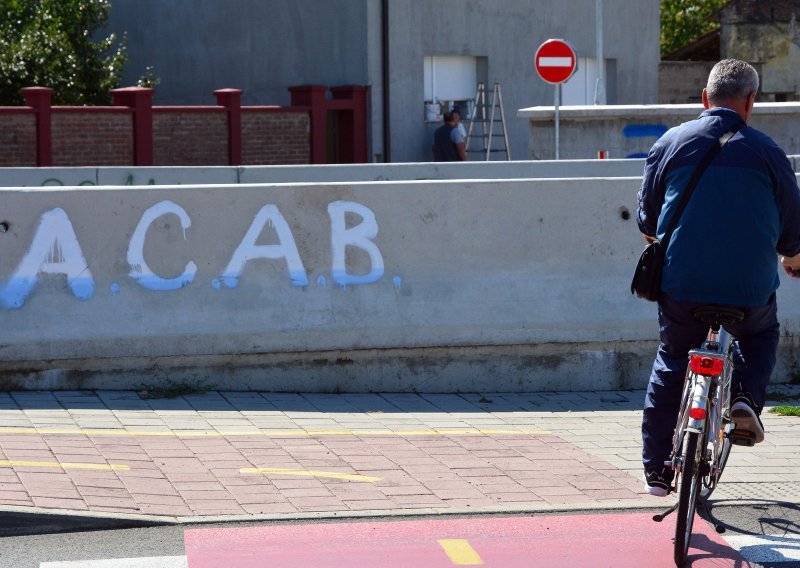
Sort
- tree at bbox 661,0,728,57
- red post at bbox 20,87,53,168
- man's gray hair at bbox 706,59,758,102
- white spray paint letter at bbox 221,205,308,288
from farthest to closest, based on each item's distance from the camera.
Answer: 1. tree at bbox 661,0,728,57
2. red post at bbox 20,87,53,168
3. white spray paint letter at bbox 221,205,308,288
4. man's gray hair at bbox 706,59,758,102

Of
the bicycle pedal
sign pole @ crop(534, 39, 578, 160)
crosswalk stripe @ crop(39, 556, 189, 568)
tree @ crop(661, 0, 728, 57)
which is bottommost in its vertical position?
crosswalk stripe @ crop(39, 556, 189, 568)

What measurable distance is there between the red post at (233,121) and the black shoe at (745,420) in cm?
2003

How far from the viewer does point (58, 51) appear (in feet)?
83.3

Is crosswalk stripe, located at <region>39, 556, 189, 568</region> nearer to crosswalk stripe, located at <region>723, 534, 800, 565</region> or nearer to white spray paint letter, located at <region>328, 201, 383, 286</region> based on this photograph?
crosswalk stripe, located at <region>723, 534, 800, 565</region>

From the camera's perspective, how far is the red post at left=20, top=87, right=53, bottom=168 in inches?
877

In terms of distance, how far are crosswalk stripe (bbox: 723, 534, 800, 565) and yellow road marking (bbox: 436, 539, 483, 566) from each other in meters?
1.09

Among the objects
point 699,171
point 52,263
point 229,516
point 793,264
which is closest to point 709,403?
point 793,264

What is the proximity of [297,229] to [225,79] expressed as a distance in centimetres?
2001

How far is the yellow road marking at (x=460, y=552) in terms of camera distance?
17.7 ft

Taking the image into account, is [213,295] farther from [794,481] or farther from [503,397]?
[794,481]

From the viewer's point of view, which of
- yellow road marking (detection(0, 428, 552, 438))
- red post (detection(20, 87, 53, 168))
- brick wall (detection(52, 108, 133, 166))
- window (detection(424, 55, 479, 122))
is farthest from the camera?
window (detection(424, 55, 479, 122))

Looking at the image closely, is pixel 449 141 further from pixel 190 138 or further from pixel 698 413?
pixel 698 413

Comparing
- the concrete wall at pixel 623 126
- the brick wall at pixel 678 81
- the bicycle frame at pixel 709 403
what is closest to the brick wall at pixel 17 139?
the concrete wall at pixel 623 126

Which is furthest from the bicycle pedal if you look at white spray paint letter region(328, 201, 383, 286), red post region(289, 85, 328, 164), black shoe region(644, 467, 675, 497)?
red post region(289, 85, 328, 164)
